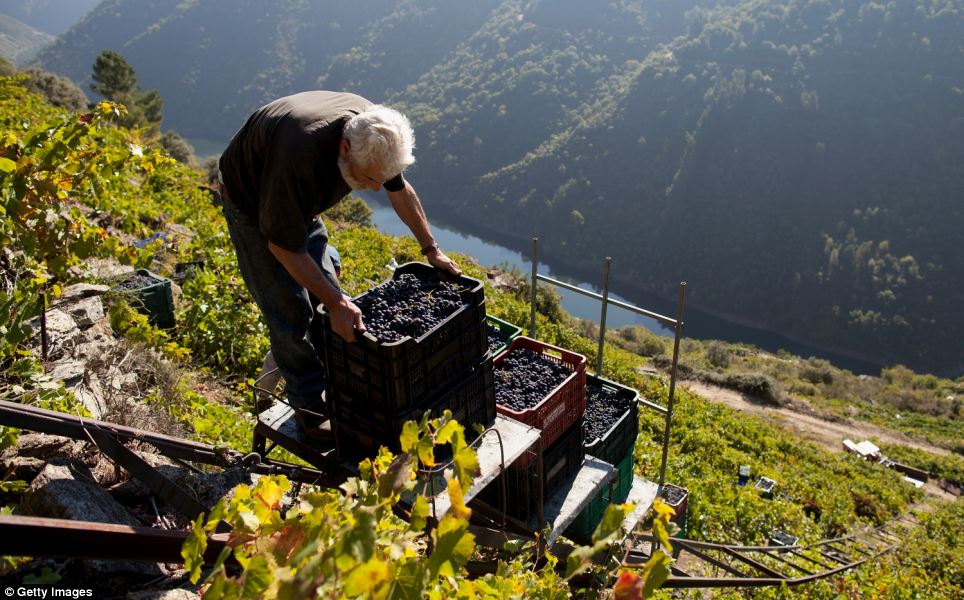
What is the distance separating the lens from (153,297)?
4.65 meters

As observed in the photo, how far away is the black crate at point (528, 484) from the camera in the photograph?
9.47ft

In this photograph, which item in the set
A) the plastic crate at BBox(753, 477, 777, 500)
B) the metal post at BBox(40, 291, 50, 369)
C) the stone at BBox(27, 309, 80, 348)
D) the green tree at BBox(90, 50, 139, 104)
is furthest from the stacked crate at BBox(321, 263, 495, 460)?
the green tree at BBox(90, 50, 139, 104)

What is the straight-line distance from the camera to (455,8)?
96000 millimetres

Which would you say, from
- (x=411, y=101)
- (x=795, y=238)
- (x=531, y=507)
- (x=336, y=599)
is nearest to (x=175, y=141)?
(x=531, y=507)

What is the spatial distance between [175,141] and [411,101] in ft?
202

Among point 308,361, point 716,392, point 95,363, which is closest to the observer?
point 308,361

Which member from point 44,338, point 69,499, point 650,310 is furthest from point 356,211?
point 650,310

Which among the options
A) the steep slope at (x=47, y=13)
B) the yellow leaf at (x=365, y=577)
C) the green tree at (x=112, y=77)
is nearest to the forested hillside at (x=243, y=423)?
the yellow leaf at (x=365, y=577)

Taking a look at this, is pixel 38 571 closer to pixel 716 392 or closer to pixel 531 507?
pixel 531 507

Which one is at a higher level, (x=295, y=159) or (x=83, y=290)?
(x=295, y=159)

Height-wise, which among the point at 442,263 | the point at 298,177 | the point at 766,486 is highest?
the point at 298,177

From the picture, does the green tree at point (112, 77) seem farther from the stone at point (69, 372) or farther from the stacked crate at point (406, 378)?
the stacked crate at point (406, 378)

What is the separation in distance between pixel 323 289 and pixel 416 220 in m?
0.72

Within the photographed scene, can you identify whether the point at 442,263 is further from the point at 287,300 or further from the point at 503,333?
the point at 503,333
